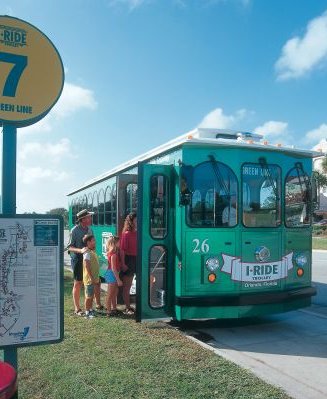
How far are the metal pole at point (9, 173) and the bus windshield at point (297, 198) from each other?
490 centimetres

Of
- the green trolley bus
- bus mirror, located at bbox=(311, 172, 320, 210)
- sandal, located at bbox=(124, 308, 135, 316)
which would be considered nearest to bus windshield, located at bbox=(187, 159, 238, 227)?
the green trolley bus

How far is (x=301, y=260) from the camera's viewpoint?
7637mm

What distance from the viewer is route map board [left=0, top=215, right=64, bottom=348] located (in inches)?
141

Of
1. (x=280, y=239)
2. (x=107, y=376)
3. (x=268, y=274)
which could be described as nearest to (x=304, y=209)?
(x=280, y=239)

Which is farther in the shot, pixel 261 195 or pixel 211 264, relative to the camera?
pixel 261 195

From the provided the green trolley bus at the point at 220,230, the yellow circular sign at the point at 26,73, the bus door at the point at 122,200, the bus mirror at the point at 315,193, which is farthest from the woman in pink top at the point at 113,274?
the yellow circular sign at the point at 26,73

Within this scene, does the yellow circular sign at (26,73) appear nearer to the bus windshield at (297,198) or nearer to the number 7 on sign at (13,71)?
the number 7 on sign at (13,71)

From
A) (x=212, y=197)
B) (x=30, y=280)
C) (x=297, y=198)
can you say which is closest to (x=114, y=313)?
(x=212, y=197)

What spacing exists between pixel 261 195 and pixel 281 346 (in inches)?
87.8

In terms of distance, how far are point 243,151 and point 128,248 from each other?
2674mm

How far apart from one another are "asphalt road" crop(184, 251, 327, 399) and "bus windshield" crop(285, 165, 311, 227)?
1711 millimetres

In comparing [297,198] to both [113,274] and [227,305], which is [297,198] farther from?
[113,274]

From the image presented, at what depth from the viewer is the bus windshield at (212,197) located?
6938mm

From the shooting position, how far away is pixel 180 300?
6.76 m
